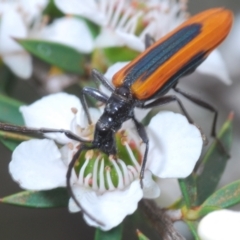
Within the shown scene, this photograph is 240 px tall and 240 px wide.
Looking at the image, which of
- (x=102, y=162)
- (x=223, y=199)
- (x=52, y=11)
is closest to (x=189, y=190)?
(x=223, y=199)

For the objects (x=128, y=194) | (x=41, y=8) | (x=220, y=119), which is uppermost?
(x=128, y=194)

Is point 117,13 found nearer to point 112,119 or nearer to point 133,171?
point 112,119

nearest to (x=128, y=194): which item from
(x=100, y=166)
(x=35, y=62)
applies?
(x=100, y=166)

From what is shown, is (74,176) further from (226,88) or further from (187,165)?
(226,88)

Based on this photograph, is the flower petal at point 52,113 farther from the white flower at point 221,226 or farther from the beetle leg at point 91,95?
the white flower at point 221,226

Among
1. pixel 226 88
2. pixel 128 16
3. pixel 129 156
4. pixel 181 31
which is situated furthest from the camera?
pixel 226 88

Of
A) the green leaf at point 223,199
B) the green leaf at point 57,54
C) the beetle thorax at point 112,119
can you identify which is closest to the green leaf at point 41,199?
the beetle thorax at point 112,119
